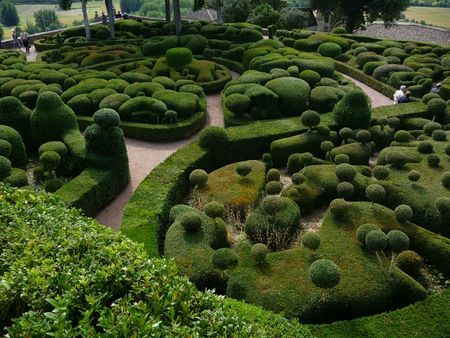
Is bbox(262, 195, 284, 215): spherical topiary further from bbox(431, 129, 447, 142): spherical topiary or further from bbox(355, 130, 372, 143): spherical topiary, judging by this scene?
bbox(431, 129, 447, 142): spherical topiary

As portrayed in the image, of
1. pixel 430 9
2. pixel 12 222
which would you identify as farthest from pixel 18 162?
pixel 430 9

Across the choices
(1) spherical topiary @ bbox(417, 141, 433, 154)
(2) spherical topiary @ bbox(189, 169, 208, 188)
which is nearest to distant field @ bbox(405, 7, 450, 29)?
(1) spherical topiary @ bbox(417, 141, 433, 154)

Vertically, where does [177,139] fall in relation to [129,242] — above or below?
below

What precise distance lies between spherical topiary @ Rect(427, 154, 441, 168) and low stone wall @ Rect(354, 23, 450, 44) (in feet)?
123

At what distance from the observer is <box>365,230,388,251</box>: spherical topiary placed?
10.9 m

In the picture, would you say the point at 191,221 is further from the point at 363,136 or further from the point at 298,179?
the point at 363,136

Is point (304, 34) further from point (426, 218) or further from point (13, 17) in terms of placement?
point (13, 17)

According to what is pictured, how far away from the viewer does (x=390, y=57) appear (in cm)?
2930

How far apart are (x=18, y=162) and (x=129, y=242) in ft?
35.3

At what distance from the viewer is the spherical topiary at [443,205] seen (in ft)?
41.3

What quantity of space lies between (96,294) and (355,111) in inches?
580

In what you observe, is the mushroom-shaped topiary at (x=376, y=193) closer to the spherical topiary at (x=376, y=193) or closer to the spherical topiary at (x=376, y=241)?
the spherical topiary at (x=376, y=193)

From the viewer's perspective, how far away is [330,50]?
32.2 metres

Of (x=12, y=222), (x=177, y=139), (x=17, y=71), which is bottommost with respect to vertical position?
(x=177, y=139)
